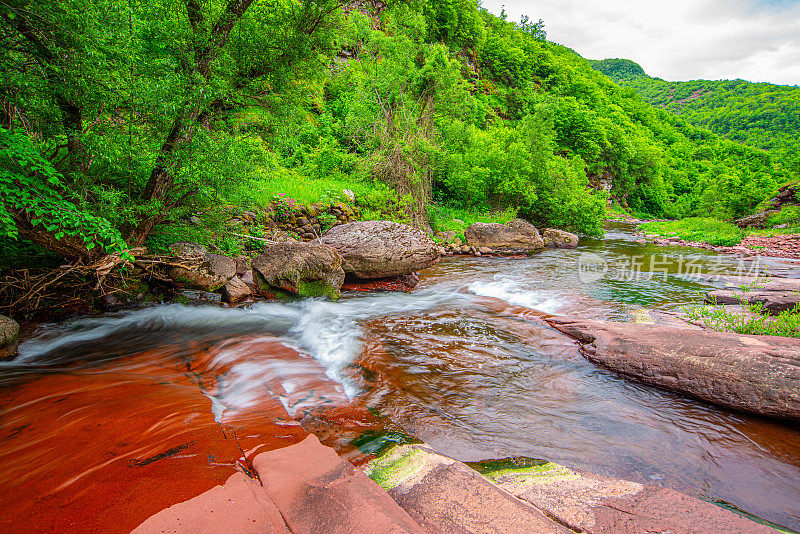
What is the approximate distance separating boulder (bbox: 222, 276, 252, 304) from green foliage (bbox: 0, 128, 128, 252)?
3232mm

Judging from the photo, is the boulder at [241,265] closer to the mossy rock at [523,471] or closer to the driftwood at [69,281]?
the driftwood at [69,281]

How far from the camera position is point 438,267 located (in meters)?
13.3

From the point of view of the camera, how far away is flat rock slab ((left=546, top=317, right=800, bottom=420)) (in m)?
3.85

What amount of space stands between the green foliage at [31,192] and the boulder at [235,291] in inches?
127

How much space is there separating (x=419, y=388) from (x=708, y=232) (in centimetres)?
2956

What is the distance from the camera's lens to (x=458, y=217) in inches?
794

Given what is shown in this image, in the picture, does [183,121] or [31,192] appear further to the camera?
[183,121]

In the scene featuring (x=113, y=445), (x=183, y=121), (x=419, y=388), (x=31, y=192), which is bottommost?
(x=419, y=388)

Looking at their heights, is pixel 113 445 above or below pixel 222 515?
below

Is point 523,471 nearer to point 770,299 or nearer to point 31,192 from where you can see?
point 31,192

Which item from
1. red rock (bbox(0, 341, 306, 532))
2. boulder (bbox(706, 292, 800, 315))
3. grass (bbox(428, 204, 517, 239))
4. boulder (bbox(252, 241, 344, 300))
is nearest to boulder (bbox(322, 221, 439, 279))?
boulder (bbox(252, 241, 344, 300))

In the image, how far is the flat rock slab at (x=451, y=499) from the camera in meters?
1.97

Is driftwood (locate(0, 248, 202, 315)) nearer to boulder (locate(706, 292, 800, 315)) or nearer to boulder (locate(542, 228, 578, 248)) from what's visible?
boulder (locate(706, 292, 800, 315))

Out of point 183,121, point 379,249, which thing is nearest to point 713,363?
point 379,249
